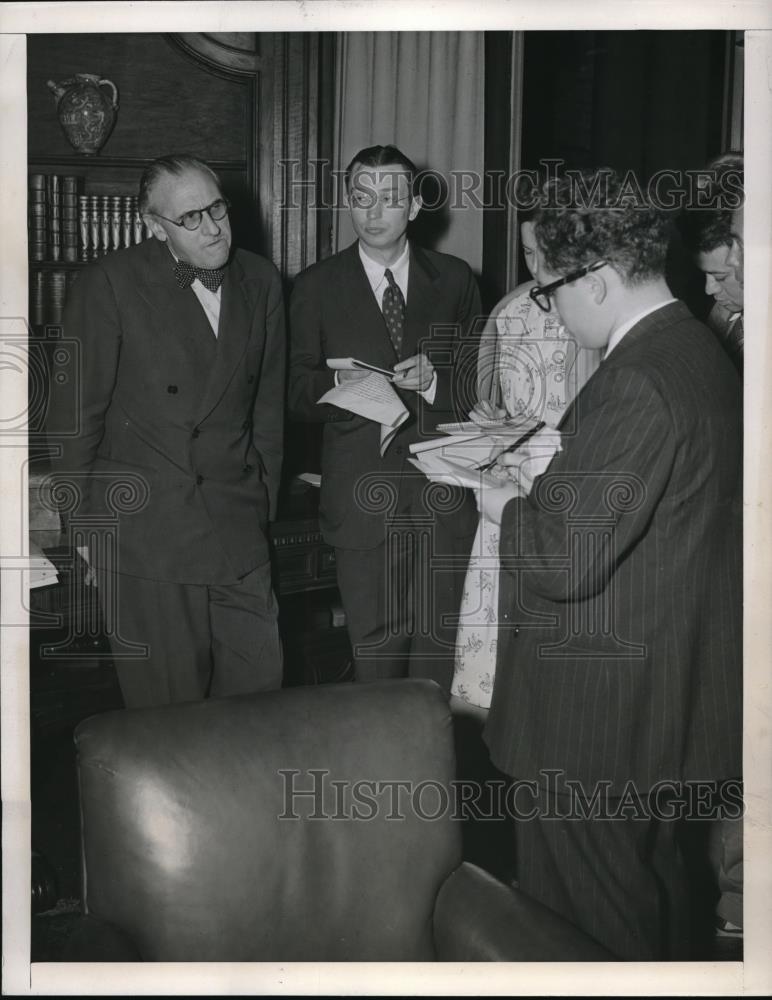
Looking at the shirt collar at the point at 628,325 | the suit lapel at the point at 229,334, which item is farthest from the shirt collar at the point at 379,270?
the shirt collar at the point at 628,325

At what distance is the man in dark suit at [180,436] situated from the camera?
2420 mm

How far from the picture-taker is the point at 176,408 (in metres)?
2.47

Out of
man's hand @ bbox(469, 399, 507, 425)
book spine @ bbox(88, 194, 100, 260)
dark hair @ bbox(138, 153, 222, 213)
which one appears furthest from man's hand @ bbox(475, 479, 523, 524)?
book spine @ bbox(88, 194, 100, 260)

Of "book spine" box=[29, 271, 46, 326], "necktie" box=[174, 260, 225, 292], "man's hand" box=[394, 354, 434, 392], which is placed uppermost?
"necktie" box=[174, 260, 225, 292]

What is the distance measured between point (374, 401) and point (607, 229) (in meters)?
0.75

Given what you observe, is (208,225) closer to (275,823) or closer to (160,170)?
(160,170)

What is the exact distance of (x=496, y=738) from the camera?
87.2 inches

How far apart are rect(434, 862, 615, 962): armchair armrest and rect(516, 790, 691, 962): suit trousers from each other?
1.14 ft

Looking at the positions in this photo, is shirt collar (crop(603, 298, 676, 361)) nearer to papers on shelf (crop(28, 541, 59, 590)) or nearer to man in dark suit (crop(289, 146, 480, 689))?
man in dark suit (crop(289, 146, 480, 689))

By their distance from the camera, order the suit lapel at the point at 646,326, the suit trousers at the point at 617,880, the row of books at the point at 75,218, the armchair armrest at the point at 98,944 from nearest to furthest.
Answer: the armchair armrest at the point at 98,944, the suit lapel at the point at 646,326, the suit trousers at the point at 617,880, the row of books at the point at 75,218

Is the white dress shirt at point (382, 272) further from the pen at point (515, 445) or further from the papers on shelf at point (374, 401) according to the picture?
the pen at point (515, 445)

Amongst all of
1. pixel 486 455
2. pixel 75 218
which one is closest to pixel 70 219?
pixel 75 218

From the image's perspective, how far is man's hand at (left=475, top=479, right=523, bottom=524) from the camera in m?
2.18

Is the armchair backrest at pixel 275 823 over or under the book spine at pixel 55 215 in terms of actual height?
under
